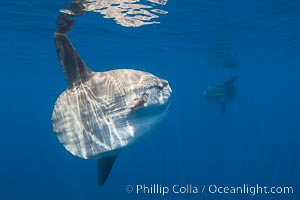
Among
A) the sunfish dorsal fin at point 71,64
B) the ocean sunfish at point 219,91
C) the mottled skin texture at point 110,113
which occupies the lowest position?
the ocean sunfish at point 219,91

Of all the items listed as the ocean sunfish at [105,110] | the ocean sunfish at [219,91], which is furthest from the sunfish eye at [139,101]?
the ocean sunfish at [219,91]

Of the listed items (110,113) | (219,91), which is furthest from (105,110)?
(219,91)

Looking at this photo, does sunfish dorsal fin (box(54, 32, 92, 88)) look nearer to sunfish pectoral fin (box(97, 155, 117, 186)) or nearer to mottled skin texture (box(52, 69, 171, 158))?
mottled skin texture (box(52, 69, 171, 158))

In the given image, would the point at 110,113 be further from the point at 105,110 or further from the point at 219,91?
the point at 219,91

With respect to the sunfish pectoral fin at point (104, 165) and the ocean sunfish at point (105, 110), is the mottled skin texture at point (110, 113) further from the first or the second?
the sunfish pectoral fin at point (104, 165)

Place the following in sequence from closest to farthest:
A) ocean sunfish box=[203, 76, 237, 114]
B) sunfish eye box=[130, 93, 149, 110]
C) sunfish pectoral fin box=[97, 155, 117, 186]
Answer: sunfish eye box=[130, 93, 149, 110], sunfish pectoral fin box=[97, 155, 117, 186], ocean sunfish box=[203, 76, 237, 114]

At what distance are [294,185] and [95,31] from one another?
22.8 meters

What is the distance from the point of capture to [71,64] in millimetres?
3217

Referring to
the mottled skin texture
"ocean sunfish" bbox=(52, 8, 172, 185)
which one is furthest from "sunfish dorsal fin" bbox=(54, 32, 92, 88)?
the mottled skin texture

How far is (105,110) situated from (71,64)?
2.36 feet

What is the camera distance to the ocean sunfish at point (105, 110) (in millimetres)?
2656

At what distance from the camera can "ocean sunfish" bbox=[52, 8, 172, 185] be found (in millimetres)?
2656

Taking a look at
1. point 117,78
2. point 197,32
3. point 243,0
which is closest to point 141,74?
point 117,78

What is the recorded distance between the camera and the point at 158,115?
265 cm
